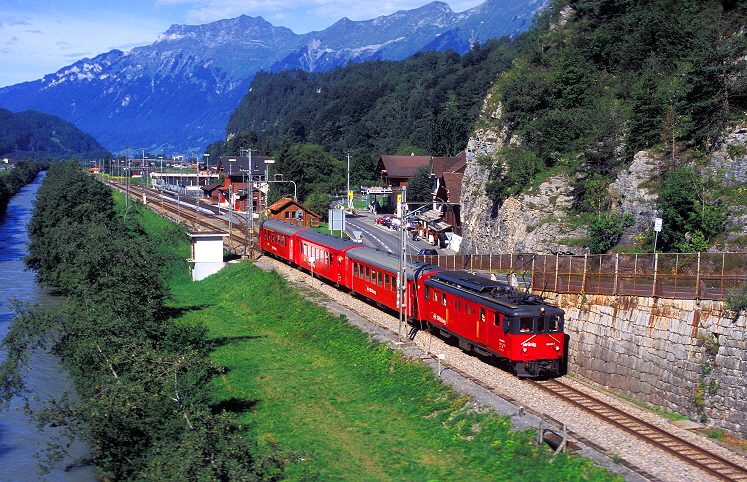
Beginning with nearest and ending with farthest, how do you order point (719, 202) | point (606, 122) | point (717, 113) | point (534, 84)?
point (719, 202), point (717, 113), point (606, 122), point (534, 84)

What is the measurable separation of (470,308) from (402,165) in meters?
77.4

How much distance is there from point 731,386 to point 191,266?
43598 mm

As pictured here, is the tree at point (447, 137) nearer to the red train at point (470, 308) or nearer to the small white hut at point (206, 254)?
the small white hut at point (206, 254)

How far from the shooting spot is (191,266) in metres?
55.2

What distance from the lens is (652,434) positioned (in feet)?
60.8

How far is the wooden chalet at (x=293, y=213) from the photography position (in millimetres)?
74312

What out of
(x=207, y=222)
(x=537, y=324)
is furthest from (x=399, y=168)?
(x=537, y=324)

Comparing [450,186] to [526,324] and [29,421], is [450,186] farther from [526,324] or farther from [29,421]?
[29,421]

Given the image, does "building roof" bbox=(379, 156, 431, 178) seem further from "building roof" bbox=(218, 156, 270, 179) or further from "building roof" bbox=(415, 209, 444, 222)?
"building roof" bbox=(415, 209, 444, 222)

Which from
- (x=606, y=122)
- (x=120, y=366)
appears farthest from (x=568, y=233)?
(x=120, y=366)

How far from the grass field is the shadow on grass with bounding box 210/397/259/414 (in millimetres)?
71

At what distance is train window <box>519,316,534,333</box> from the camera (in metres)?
22.9

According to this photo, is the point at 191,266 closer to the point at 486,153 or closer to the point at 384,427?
the point at 486,153

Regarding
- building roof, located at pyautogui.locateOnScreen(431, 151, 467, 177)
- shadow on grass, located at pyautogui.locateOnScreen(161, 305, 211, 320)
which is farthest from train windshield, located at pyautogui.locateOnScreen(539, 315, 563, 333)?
building roof, located at pyautogui.locateOnScreen(431, 151, 467, 177)
